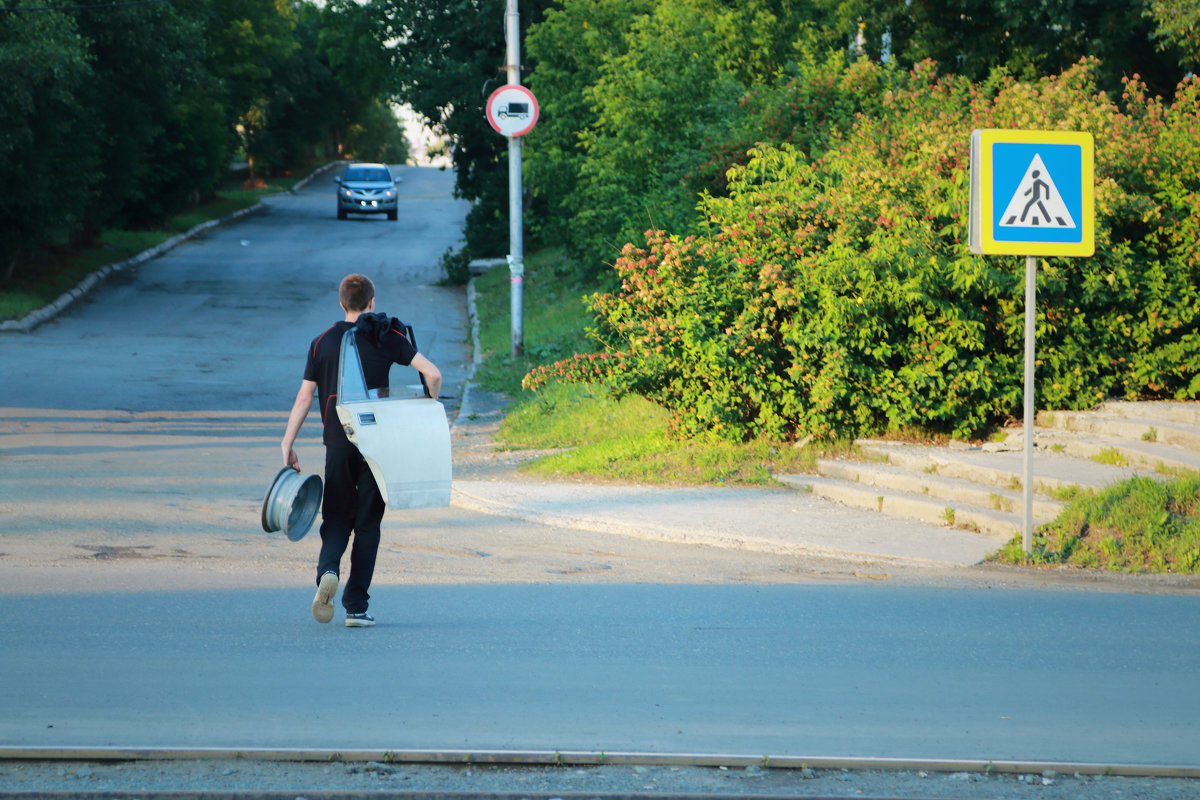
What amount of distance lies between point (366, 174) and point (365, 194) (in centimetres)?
157

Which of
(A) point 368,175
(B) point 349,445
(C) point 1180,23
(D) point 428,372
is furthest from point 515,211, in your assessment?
(A) point 368,175

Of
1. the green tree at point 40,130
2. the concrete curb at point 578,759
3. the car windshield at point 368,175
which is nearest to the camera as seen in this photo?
the concrete curb at point 578,759

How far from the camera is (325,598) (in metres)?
6.38

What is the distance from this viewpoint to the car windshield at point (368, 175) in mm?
48281

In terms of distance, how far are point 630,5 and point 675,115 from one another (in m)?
6.00

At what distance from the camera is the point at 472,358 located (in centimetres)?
2186

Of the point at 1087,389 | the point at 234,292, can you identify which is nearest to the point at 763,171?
the point at 1087,389

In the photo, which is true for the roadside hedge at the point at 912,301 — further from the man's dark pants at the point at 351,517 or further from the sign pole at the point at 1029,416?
the man's dark pants at the point at 351,517

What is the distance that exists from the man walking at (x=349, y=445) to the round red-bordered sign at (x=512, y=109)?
44.6 feet

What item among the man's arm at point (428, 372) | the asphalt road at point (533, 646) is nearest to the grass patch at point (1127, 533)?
the asphalt road at point (533, 646)

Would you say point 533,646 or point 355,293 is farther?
point 355,293

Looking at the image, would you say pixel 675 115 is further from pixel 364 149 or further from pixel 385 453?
pixel 364 149

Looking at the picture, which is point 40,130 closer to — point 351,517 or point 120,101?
point 120,101

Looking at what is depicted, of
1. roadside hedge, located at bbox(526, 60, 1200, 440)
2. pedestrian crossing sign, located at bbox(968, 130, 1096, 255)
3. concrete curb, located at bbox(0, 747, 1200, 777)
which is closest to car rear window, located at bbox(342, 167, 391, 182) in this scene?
roadside hedge, located at bbox(526, 60, 1200, 440)
